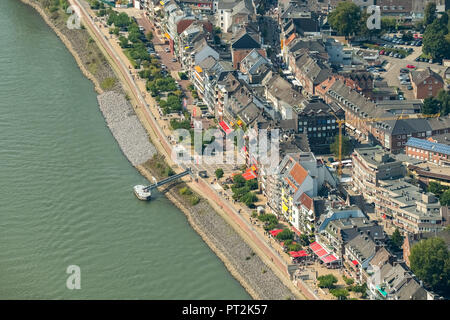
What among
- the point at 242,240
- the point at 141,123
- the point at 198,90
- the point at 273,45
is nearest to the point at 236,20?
the point at 273,45

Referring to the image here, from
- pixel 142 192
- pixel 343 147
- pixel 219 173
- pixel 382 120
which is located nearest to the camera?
pixel 142 192

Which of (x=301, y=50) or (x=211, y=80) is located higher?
(x=301, y=50)

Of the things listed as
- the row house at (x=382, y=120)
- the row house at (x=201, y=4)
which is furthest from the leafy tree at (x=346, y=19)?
the row house at (x=382, y=120)

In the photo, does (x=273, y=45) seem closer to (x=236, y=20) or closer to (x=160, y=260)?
(x=236, y=20)

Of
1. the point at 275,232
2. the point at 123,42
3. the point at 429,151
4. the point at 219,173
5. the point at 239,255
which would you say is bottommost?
the point at 239,255

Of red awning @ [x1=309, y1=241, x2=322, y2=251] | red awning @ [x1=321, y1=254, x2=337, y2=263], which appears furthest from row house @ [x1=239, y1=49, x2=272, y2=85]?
red awning @ [x1=321, y1=254, x2=337, y2=263]

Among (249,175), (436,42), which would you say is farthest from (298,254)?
(436,42)

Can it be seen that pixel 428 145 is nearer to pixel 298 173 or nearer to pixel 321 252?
pixel 298 173
